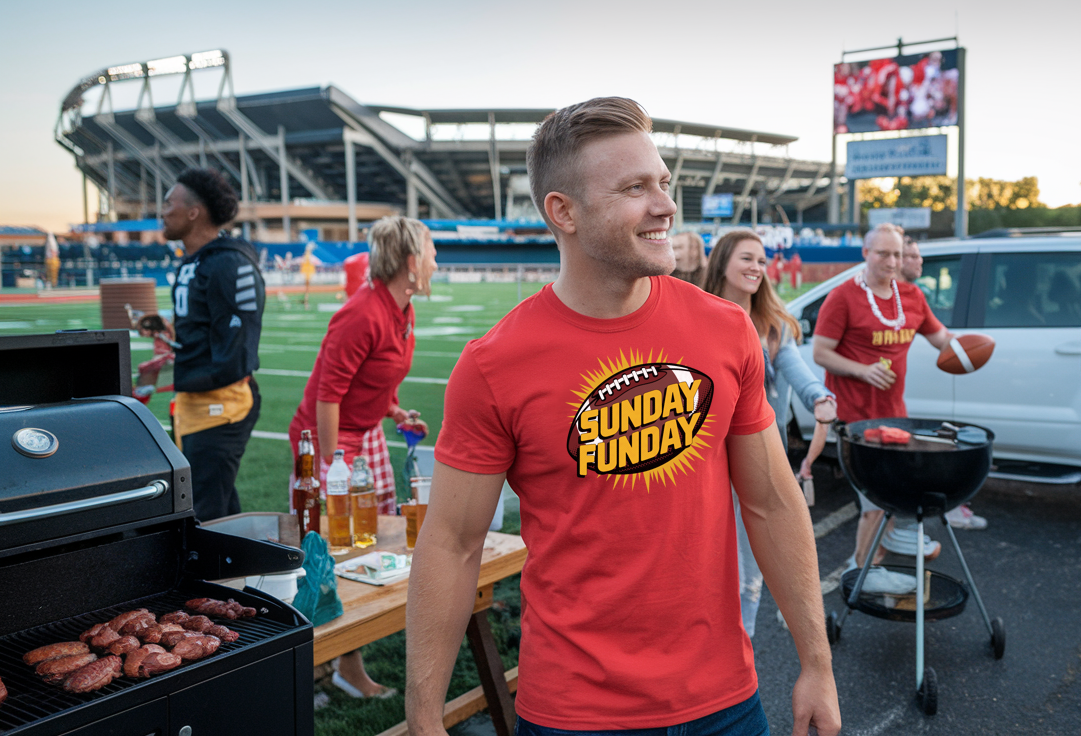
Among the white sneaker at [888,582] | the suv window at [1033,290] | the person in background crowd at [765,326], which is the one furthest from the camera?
the suv window at [1033,290]

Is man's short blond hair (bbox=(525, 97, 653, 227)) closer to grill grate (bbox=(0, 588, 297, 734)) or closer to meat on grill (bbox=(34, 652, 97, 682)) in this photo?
grill grate (bbox=(0, 588, 297, 734))

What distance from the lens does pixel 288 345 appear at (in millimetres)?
18219

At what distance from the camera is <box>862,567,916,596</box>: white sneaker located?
13.7 ft

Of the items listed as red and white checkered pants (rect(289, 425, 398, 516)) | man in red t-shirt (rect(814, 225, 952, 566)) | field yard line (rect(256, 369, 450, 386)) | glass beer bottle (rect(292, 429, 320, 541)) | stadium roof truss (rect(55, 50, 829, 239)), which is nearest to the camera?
glass beer bottle (rect(292, 429, 320, 541))

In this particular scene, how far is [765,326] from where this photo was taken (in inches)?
156

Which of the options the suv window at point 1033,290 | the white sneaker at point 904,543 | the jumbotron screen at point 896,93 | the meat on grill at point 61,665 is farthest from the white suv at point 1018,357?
the jumbotron screen at point 896,93

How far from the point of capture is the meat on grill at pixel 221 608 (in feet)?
6.01

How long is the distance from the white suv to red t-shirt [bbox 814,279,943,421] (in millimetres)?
1117

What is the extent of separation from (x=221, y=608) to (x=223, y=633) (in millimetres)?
127

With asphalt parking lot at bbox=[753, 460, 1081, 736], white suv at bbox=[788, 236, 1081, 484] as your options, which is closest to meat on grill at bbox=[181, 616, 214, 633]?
asphalt parking lot at bbox=[753, 460, 1081, 736]

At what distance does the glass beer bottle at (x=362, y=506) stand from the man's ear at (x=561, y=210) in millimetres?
1672

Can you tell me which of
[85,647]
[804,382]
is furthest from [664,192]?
[804,382]

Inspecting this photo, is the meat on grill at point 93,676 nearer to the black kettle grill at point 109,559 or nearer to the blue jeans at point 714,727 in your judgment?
the black kettle grill at point 109,559

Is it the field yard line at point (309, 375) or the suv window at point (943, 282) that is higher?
the suv window at point (943, 282)
